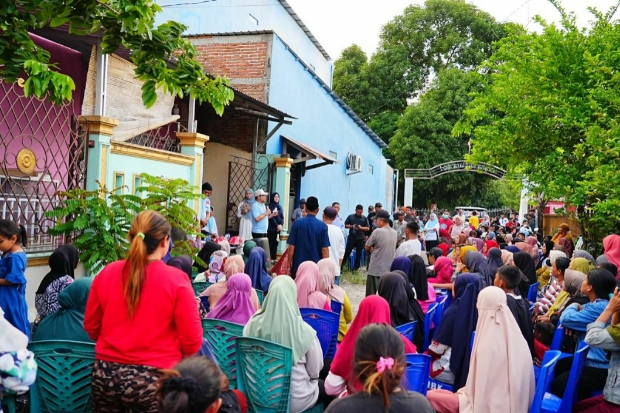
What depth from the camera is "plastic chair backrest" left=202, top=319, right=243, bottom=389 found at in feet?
14.4

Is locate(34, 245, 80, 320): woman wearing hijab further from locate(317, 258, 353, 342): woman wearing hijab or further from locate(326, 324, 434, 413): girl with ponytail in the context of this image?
locate(326, 324, 434, 413): girl with ponytail

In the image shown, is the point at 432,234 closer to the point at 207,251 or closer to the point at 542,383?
the point at 207,251

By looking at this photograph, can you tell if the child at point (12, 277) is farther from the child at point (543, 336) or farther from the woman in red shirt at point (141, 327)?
the child at point (543, 336)

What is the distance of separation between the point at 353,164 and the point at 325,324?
15.7 meters

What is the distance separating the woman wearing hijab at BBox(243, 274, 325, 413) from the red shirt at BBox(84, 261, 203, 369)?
1162mm

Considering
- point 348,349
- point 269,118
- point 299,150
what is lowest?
point 348,349

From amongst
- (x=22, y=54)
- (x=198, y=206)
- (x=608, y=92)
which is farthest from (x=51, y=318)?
(x=608, y=92)

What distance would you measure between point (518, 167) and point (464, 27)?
2771cm

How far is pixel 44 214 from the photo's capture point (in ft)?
21.9

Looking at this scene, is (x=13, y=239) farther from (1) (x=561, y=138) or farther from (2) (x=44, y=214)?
(1) (x=561, y=138)

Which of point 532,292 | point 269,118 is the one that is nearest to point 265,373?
point 532,292

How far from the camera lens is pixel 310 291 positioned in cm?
573

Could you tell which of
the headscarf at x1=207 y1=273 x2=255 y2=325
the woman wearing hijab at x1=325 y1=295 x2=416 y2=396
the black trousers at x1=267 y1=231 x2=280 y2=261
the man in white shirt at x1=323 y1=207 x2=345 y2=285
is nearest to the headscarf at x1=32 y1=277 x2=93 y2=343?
the headscarf at x1=207 y1=273 x2=255 y2=325

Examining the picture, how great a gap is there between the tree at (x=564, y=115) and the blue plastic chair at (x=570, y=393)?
3731 mm
